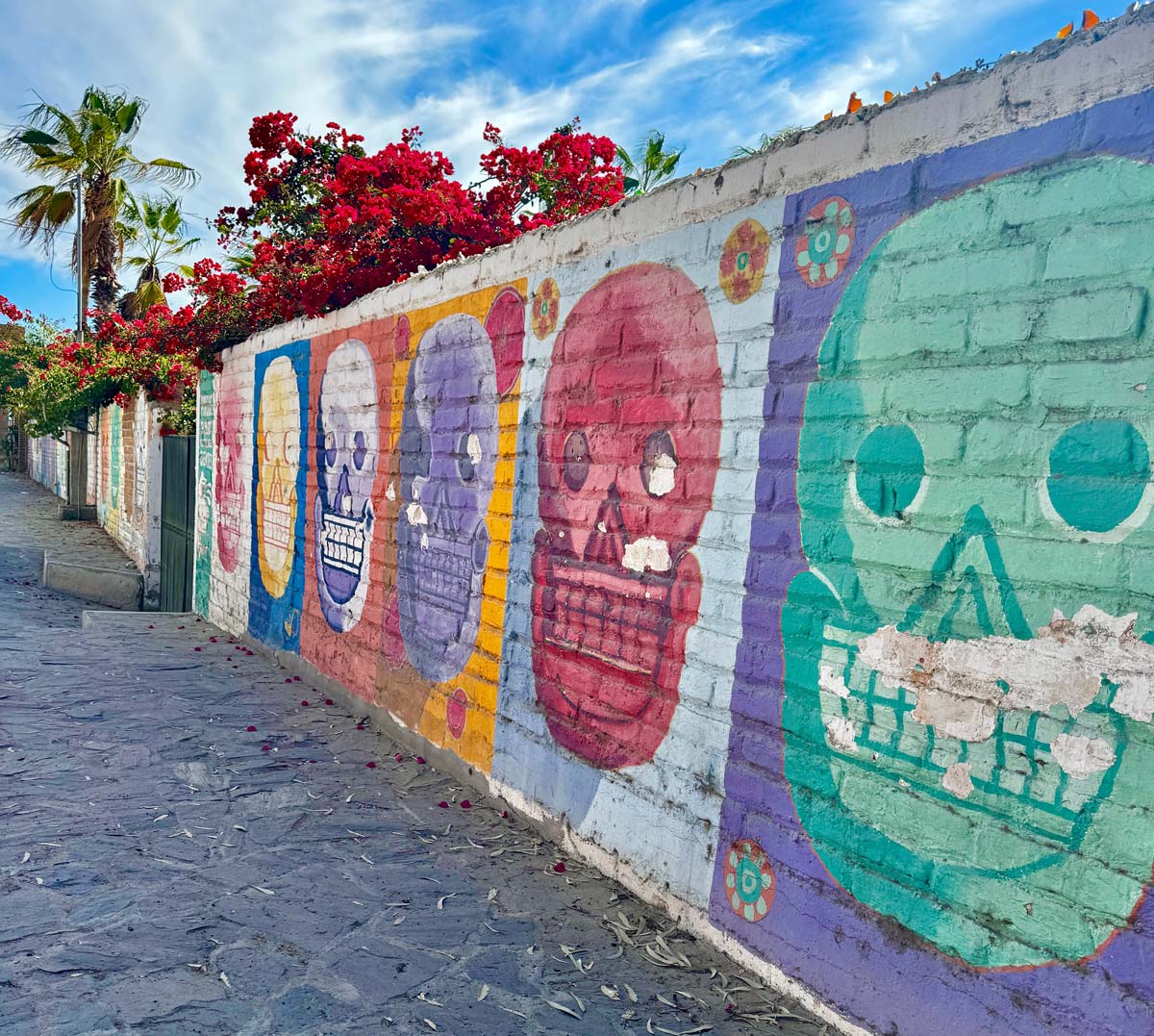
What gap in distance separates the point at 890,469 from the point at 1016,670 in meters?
0.59

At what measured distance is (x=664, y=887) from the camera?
303cm

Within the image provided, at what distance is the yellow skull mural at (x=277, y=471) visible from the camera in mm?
6695

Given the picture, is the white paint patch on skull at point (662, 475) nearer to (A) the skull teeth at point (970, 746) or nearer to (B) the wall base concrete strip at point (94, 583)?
(A) the skull teeth at point (970, 746)

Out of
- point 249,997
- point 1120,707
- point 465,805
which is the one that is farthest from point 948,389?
point 465,805

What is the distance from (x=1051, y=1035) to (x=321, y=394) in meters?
5.56

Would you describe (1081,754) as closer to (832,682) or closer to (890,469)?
(832,682)

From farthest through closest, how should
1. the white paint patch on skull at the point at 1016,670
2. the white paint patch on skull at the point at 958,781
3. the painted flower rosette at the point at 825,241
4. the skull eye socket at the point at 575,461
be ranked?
the skull eye socket at the point at 575,461 → the painted flower rosette at the point at 825,241 → the white paint patch on skull at the point at 958,781 → the white paint patch on skull at the point at 1016,670

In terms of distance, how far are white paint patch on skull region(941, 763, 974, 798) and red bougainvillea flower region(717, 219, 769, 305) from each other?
5.03ft

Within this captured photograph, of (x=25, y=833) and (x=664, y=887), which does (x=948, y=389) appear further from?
(x=25, y=833)

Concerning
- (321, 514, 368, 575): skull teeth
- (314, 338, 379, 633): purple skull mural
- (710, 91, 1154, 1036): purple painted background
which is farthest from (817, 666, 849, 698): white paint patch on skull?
(321, 514, 368, 575): skull teeth

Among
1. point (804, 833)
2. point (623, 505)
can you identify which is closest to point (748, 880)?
point (804, 833)

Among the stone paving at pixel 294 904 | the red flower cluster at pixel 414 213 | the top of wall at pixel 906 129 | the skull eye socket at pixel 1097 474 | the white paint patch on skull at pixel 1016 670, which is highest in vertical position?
the red flower cluster at pixel 414 213

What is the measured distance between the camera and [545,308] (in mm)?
3840

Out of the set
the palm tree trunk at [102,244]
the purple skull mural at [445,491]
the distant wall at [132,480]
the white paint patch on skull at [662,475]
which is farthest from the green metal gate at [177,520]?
the palm tree trunk at [102,244]
